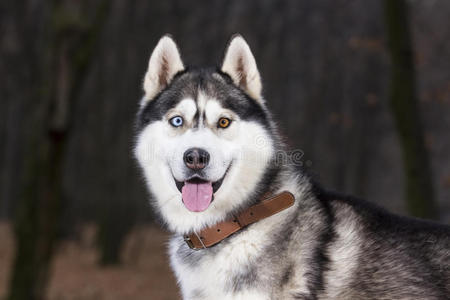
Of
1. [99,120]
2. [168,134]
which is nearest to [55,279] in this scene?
[99,120]

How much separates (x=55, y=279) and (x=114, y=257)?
236 centimetres

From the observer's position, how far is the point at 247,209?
4.30 m

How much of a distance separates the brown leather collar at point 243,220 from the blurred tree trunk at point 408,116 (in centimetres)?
605

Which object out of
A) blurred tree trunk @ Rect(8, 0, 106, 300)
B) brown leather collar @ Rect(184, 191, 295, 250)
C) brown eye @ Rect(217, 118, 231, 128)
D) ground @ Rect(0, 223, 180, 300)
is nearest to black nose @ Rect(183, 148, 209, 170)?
brown eye @ Rect(217, 118, 231, 128)

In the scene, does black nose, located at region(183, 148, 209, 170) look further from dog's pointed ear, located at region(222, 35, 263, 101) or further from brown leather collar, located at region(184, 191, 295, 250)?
dog's pointed ear, located at region(222, 35, 263, 101)

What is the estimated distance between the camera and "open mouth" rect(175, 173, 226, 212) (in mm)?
4241

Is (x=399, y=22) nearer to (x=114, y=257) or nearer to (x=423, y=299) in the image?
(x=423, y=299)

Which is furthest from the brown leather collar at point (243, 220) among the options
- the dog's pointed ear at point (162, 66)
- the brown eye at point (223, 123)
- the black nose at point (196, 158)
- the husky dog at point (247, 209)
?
the dog's pointed ear at point (162, 66)

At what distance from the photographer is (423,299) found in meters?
3.93

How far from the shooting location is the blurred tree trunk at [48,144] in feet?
30.7

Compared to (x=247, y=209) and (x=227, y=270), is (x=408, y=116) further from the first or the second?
(x=227, y=270)

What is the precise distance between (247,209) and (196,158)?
51cm

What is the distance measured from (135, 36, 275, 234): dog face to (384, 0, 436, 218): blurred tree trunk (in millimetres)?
5707

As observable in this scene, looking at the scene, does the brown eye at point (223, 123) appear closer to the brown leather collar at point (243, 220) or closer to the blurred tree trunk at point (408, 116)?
the brown leather collar at point (243, 220)
